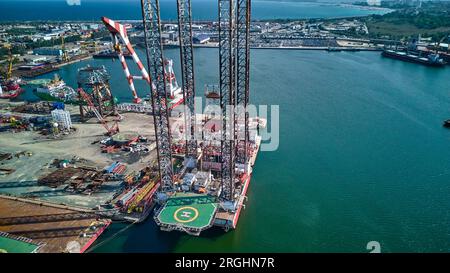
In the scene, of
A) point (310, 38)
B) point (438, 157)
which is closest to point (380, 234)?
point (438, 157)

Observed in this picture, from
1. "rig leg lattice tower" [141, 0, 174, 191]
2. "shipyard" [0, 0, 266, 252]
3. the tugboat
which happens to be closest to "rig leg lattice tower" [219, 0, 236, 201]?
"shipyard" [0, 0, 266, 252]

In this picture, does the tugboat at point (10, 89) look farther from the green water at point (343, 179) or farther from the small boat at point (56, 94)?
the green water at point (343, 179)

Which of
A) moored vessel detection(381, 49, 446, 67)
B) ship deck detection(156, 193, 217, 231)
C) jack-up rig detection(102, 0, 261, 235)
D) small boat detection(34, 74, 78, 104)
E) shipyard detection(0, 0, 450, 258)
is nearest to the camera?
ship deck detection(156, 193, 217, 231)

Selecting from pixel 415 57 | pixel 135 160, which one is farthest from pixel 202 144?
pixel 415 57

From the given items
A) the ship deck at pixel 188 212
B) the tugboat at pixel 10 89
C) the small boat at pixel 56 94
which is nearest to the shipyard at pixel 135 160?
the ship deck at pixel 188 212

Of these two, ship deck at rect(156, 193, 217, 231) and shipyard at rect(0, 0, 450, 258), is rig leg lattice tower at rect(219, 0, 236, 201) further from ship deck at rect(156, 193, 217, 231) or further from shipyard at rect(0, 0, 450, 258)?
ship deck at rect(156, 193, 217, 231)

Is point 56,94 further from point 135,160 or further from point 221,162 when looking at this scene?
point 221,162

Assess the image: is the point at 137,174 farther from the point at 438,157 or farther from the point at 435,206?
the point at 438,157

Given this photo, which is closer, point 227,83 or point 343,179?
point 227,83
